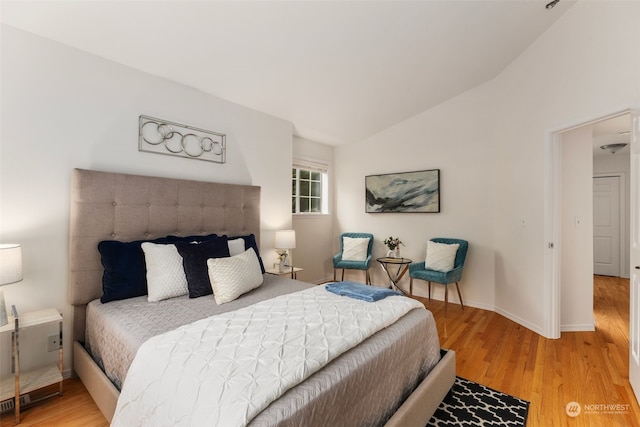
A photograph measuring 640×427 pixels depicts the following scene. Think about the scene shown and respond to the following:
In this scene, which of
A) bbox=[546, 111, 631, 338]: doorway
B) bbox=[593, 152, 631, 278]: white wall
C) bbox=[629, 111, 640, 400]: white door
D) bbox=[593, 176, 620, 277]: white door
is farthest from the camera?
bbox=[593, 176, 620, 277]: white door

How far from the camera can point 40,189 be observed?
81.3 inches

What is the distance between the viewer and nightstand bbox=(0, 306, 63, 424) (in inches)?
68.0

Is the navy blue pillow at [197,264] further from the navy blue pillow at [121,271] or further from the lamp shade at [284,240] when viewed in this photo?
the lamp shade at [284,240]

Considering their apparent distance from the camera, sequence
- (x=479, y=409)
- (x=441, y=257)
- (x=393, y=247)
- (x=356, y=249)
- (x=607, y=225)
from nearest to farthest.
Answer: (x=479, y=409), (x=441, y=257), (x=393, y=247), (x=356, y=249), (x=607, y=225)

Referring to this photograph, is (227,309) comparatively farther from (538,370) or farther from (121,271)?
(538,370)

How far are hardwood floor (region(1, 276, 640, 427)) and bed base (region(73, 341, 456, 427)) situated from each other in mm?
191

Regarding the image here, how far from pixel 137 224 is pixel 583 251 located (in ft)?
14.2

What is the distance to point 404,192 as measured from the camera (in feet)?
14.4

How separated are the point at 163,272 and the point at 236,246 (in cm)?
74

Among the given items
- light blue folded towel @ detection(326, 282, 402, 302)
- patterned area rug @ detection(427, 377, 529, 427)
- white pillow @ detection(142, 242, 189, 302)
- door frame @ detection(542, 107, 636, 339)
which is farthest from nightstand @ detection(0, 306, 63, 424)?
door frame @ detection(542, 107, 636, 339)

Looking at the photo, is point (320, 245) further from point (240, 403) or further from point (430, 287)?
point (240, 403)

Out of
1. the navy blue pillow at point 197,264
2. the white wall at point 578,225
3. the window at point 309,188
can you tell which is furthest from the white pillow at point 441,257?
the navy blue pillow at point 197,264

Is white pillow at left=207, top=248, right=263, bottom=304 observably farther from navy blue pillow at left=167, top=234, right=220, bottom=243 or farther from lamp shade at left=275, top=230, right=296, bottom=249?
lamp shade at left=275, top=230, right=296, bottom=249

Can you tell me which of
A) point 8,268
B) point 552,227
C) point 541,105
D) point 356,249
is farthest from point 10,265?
point 541,105
